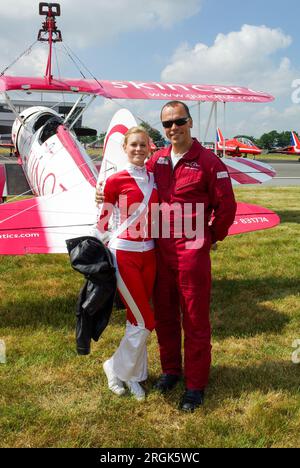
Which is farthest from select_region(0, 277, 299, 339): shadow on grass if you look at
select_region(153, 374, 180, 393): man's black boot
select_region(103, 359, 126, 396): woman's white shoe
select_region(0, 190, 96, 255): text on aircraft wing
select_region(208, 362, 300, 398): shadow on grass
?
select_region(103, 359, 126, 396): woman's white shoe

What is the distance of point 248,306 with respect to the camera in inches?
190

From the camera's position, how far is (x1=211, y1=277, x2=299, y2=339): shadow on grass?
4242 millimetres

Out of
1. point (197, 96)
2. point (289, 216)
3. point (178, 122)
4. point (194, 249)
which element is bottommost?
point (289, 216)

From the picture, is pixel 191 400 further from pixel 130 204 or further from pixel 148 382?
pixel 130 204

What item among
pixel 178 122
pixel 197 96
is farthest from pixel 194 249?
pixel 197 96

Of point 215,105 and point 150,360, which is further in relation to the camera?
point 215,105

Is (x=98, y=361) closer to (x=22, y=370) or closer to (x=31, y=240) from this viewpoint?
(x=22, y=370)

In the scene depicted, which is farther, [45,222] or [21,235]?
[45,222]

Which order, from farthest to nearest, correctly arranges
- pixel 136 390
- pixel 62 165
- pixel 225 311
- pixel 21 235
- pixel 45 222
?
1. pixel 62 165
2. pixel 225 311
3. pixel 45 222
4. pixel 21 235
5. pixel 136 390

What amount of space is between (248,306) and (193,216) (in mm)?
2308

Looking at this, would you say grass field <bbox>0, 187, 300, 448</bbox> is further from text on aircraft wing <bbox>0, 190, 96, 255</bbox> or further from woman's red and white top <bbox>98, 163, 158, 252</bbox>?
woman's red and white top <bbox>98, 163, 158, 252</bbox>

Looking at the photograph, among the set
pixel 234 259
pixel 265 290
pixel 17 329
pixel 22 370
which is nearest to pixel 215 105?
pixel 234 259

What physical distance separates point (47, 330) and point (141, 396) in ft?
4.71
